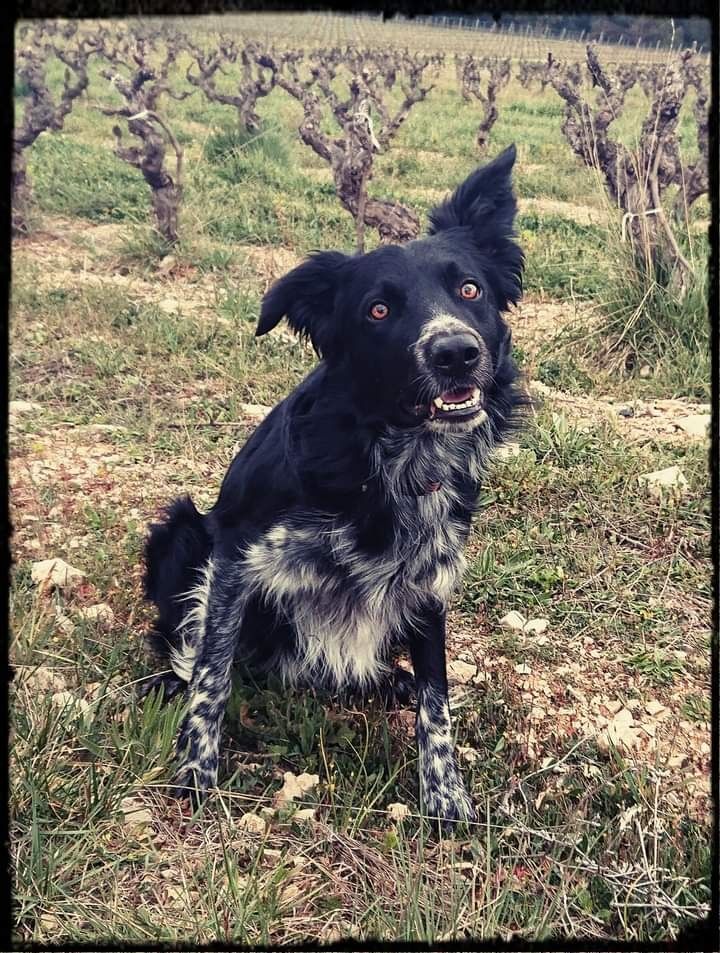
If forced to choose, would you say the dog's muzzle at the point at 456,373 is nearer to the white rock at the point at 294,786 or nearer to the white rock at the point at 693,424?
the white rock at the point at 294,786

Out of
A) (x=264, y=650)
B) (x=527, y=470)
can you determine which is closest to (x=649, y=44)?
(x=527, y=470)

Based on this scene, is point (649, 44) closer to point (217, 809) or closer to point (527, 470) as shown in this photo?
point (527, 470)

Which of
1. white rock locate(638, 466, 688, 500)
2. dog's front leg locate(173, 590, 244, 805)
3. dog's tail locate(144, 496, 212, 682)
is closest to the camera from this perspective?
dog's front leg locate(173, 590, 244, 805)

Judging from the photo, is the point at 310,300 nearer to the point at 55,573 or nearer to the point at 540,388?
the point at 55,573

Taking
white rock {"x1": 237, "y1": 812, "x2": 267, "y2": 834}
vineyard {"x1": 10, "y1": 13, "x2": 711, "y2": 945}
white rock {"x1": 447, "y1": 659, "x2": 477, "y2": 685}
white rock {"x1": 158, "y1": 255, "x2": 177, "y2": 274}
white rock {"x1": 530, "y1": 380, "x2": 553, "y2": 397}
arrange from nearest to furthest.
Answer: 1. vineyard {"x1": 10, "y1": 13, "x2": 711, "y2": 945}
2. white rock {"x1": 237, "y1": 812, "x2": 267, "y2": 834}
3. white rock {"x1": 447, "y1": 659, "x2": 477, "y2": 685}
4. white rock {"x1": 530, "y1": 380, "x2": 553, "y2": 397}
5. white rock {"x1": 158, "y1": 255, "x2": 177, "y2": 274}

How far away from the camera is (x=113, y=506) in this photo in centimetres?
412

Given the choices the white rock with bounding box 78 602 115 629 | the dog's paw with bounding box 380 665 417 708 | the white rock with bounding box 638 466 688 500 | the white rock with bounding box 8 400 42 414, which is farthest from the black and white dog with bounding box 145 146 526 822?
the white rock with bounding box 8 400 42 414

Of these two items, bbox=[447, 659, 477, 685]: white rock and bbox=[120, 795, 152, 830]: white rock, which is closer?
bbox=[120, 795, 152, 830]: white rock

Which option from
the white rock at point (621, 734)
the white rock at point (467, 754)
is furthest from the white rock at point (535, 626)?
the white rock at point (467, 754)

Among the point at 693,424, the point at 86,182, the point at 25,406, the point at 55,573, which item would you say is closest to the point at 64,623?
the point at 55,573

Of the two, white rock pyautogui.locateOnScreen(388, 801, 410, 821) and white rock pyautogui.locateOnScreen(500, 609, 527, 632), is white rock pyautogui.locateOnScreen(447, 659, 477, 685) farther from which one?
white rock pyautogui.locateOnScreen(388, 801, 410, 821)

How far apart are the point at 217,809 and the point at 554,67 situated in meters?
4.87

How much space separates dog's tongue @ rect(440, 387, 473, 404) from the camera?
2.69m

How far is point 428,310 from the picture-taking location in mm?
2750
